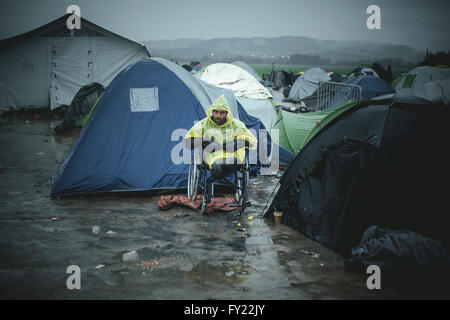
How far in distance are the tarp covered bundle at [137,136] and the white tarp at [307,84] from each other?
1872 centimetres

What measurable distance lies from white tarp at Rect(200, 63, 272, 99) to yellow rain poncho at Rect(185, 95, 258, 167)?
8.38 metres

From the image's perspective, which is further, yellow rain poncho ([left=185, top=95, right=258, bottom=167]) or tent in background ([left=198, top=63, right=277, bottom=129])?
tent in background ([left=198, top=63, right=277, bottom=129])

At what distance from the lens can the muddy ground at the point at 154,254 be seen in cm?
433

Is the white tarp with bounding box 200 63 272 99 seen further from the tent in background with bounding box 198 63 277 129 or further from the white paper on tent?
the white paper on tent

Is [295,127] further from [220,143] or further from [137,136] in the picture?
[137,136]

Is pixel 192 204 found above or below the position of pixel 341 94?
below

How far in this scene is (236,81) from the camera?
16.3m

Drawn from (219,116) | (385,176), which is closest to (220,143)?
(219,116)

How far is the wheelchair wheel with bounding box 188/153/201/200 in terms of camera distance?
281 inches

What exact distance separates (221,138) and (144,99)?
192cm

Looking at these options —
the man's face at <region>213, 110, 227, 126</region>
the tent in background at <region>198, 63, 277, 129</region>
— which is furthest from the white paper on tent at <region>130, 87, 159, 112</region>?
the tent in background at <region>198, 63, 277, 129</region>

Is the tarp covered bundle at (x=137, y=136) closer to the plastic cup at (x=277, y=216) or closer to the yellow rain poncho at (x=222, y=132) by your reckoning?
the yellow rain poncho at (x=222, y=132)

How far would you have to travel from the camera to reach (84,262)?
4.99 metres
